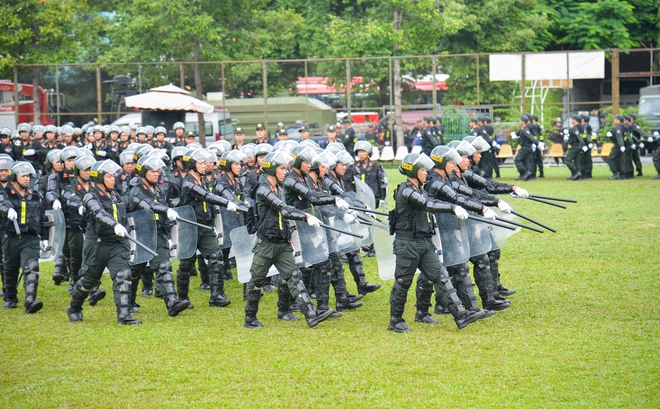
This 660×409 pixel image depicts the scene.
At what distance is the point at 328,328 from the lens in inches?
384

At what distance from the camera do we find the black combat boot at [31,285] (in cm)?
1081

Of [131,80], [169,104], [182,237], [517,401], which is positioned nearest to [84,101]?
[131,80]

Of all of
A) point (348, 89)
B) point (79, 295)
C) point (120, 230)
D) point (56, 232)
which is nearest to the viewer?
point (120, 230)

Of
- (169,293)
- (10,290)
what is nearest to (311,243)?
(169,293)

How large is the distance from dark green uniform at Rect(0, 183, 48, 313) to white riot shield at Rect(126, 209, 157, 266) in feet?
4.40

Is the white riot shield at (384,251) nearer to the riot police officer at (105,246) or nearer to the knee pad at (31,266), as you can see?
the riot police officer at (105,246)

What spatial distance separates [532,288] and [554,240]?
393 cm

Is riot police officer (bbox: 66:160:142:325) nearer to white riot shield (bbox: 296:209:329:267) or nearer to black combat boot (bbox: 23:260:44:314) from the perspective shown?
black combat boot (bbox: 23:260:44:314)

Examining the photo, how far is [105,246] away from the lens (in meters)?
9.94

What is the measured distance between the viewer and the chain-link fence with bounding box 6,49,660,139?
28.8 meters

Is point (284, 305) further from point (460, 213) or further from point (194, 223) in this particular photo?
point (460, 213)

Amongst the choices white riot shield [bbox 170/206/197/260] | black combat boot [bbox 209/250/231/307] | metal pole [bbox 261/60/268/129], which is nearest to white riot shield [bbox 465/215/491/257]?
black combat boot [bbox 209/250/231/307]

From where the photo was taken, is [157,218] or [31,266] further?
[31,266]

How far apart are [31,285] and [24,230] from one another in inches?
28.2
